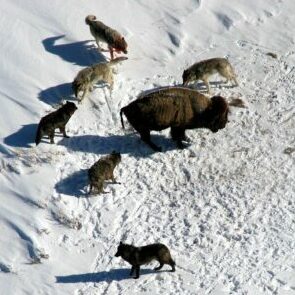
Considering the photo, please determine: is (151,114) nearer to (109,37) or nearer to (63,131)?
(63,131)

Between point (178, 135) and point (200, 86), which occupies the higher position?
point (200, 86)

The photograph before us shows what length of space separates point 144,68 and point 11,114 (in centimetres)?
372

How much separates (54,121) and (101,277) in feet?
13.1

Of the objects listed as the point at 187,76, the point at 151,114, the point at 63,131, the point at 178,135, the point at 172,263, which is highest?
the point at 187,76

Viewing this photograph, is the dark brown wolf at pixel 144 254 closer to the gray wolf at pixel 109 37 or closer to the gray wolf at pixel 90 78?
the gray wolf at pixel 90 78

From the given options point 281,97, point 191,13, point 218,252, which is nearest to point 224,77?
point 281,97

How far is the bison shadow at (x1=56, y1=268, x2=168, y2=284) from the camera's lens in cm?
1602

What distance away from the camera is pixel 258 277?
632 inches

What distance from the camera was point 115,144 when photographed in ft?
61.5

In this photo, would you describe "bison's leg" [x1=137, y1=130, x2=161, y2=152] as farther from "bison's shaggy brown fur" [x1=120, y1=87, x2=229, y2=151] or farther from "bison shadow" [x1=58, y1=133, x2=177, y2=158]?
"bison shadow" [x1=58, y1=133, x2=177, y2=158]

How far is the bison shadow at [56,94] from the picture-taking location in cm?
1952

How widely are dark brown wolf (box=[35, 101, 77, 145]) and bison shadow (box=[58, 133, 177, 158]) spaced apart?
0.43 meters

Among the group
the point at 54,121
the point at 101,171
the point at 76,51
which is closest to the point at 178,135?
the point at 101,171

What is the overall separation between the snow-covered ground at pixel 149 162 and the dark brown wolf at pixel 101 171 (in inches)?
9.8
